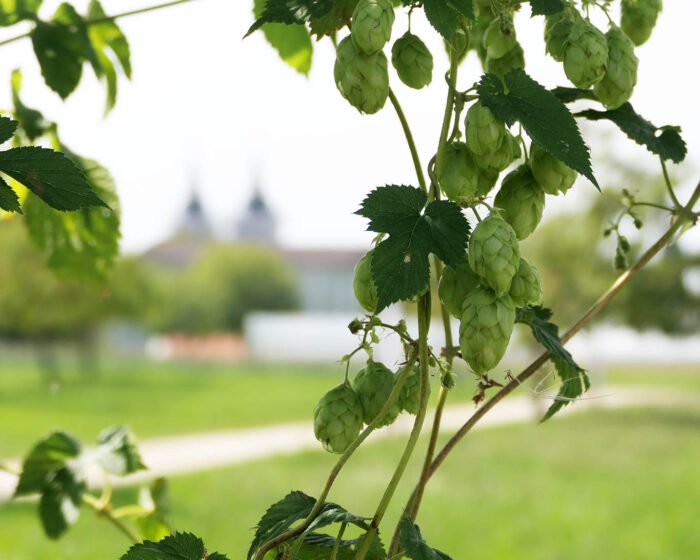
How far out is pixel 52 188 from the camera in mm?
429

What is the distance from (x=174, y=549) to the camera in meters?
0.47

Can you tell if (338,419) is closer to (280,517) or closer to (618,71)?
(280,517)

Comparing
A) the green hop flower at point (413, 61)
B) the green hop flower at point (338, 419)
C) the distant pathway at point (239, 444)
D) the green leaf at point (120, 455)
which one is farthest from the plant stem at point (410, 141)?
the distant pathway at point (239, 444)

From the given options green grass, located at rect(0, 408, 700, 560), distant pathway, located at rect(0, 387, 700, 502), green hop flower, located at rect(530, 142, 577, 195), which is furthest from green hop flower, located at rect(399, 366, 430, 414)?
Result: distant pathway, located at rect(0, 387, 700, 502)

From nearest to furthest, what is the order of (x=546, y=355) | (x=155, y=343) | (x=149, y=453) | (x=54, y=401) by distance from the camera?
1. (x=546, y=355)
2. (x=149, y=453)
3. (x=54, y=401)
4. (x=155, y=343)

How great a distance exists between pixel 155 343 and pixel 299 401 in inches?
723

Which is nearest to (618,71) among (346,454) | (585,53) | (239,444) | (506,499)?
(585,53)

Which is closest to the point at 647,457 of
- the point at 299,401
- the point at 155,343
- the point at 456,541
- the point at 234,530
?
the point at 456,541

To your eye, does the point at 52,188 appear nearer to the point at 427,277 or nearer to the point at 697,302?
the point at 427,277

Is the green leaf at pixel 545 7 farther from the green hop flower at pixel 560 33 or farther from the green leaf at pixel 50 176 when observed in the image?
the green leaf at pixel 50 176

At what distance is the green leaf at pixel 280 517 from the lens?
0.48 meters

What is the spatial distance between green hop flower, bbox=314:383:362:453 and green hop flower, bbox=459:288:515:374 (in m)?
0.08

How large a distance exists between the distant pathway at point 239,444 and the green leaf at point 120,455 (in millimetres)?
4788

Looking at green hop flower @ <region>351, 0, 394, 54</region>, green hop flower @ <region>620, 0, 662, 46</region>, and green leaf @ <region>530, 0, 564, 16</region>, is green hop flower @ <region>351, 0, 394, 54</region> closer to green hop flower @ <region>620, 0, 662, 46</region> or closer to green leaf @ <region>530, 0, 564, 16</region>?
green leaf @ <region>530, 0, 564, 16</region>
